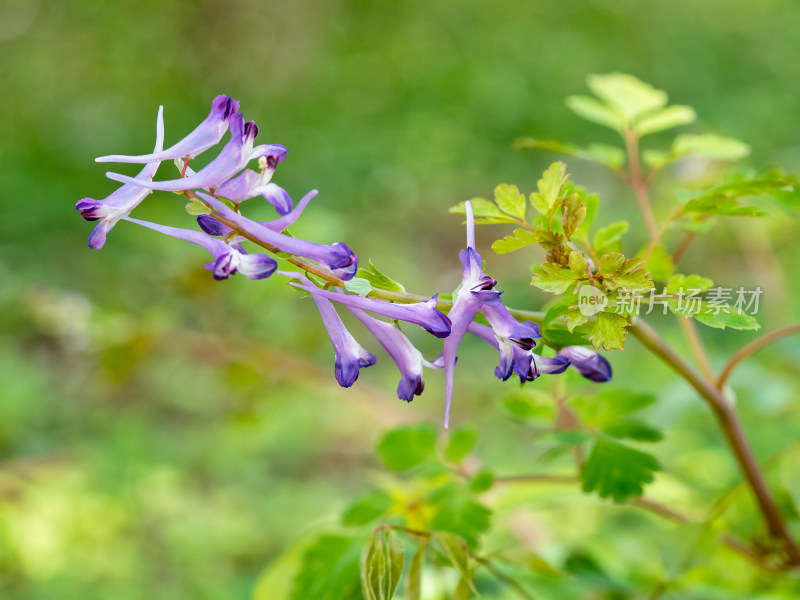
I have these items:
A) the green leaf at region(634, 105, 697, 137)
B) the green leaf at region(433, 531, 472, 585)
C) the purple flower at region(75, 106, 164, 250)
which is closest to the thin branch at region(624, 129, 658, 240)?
the green leaf at region(634, 105, 697, 137)

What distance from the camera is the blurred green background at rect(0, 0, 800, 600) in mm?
1480

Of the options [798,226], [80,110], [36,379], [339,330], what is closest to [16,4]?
[80,110]

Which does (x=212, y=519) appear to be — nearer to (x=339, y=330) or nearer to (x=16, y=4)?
(x=339, y=330)

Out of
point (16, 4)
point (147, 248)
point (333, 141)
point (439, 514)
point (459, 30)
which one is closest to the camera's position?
point (439, 514)

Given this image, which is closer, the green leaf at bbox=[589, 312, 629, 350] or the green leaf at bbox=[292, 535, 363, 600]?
the green leaf at bbox=[589, 312, 629, 350]

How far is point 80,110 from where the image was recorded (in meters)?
4.61

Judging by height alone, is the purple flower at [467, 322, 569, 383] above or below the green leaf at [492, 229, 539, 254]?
below

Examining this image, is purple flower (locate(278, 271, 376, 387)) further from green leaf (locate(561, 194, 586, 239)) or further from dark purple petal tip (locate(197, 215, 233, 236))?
green leaf (locate(561, 194, 586, 239))

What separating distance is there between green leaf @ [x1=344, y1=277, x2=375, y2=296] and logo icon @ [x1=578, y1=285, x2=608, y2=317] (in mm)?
147

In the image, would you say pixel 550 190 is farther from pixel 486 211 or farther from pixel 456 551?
pixel 456 551

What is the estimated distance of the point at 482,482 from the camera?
0.65 m

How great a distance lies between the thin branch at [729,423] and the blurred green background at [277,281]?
10 cm

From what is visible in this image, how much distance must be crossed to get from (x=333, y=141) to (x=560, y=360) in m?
4.13

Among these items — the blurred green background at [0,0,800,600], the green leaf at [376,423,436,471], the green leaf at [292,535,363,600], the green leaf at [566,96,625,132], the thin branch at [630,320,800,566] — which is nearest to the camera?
the thin branch at [630,320,800,566]
